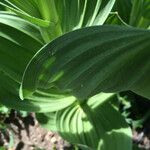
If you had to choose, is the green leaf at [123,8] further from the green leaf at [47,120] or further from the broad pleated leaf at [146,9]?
the green leaf at [47,120]

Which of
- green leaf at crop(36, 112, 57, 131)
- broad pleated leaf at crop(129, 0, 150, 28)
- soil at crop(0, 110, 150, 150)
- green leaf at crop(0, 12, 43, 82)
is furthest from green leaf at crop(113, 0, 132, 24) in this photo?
soil at crop(0, 110, 150, 150)

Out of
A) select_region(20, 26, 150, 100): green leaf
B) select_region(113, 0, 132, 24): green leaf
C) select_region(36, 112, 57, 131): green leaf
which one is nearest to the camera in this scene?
select_region(20, 26, 150, 100): green leaf

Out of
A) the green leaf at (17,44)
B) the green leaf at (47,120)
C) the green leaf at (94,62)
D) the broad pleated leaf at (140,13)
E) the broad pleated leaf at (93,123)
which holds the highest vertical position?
the green leaf at (17,44)

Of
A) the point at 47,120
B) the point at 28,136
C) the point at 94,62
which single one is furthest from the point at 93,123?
the point at 94,62

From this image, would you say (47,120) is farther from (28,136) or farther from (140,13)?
(140,13)

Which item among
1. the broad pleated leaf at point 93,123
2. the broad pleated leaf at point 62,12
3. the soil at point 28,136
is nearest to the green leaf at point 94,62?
the broad pleated leaf at point 62,12

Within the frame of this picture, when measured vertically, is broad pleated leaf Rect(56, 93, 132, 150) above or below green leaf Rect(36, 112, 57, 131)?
below

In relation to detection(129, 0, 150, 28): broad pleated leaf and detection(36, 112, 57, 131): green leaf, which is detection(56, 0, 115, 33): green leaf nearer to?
detection(129, 0, 150, 28): broad pleated leaf
